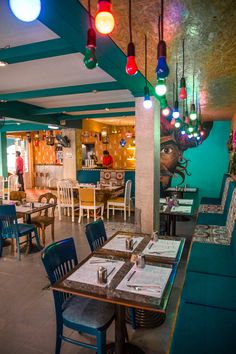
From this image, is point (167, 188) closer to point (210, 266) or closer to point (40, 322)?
point (210, 266)

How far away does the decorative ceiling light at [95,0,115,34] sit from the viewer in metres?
1.20

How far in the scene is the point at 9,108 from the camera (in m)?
5.78

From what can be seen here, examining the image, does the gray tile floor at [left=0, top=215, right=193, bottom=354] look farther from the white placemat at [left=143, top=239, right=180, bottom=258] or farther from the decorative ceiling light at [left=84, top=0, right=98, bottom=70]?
the decorative ceiling light at [left=84, top=0, right=98, bottom=70]

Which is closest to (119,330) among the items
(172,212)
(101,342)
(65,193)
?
(101,342)

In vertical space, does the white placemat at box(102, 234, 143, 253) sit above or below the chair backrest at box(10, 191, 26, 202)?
below

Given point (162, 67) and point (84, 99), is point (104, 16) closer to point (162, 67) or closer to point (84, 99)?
point (162, 67)

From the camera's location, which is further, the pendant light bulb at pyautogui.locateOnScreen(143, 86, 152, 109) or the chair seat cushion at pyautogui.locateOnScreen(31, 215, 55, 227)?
the chair seat cushion at pyautogui.locateOnScreen(31, 215, 55, 227)

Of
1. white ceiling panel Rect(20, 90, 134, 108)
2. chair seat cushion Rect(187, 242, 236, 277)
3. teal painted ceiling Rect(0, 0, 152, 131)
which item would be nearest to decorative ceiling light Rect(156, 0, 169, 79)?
teal painted ceiling Rect(0, 0, 152, 131)

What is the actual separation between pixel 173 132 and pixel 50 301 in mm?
5670

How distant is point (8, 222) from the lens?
3.96 m

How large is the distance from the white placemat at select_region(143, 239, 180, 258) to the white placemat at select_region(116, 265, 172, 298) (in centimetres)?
27

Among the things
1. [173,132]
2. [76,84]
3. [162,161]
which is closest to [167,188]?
[162,161]

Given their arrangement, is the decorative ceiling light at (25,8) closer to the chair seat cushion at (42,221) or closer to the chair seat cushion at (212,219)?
the chair seat cushion at (42,221)

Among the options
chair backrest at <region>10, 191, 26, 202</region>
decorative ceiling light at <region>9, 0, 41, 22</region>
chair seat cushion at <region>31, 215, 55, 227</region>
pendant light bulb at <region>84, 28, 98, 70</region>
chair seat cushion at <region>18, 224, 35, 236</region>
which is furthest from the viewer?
chair backrest at <region>10, 191, 26, 202</region>
